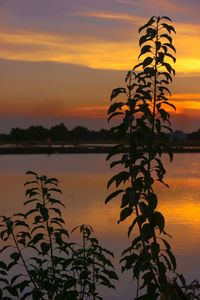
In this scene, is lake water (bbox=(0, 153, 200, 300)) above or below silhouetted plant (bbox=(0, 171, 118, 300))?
below

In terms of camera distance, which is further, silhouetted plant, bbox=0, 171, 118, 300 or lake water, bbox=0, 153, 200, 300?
lake water, bbox=0, 153, 200, 300

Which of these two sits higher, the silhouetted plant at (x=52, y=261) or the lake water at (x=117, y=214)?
the silhouetted plant at (x=52, y=261)

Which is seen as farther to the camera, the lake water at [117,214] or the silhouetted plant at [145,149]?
the lake water at [117,214]

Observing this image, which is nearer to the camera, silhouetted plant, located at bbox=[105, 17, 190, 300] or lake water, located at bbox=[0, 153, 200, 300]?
silhouetted plant, located at bbox=[105, 17, 190, 300]

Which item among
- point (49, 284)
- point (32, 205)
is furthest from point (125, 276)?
point (32, 205)

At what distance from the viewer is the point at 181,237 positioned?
15562 millimetres

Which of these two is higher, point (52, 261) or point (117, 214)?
point (52, 261)

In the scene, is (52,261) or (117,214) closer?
(52,261)

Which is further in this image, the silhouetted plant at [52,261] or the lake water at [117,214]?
the lake water at [117,214]

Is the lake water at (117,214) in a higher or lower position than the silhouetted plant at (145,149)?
lower

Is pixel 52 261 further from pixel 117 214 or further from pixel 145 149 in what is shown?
pixel 117 214

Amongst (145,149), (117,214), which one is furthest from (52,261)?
(117,214)

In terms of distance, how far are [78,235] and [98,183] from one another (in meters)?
20.1

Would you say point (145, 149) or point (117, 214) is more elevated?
point (145, 149)
